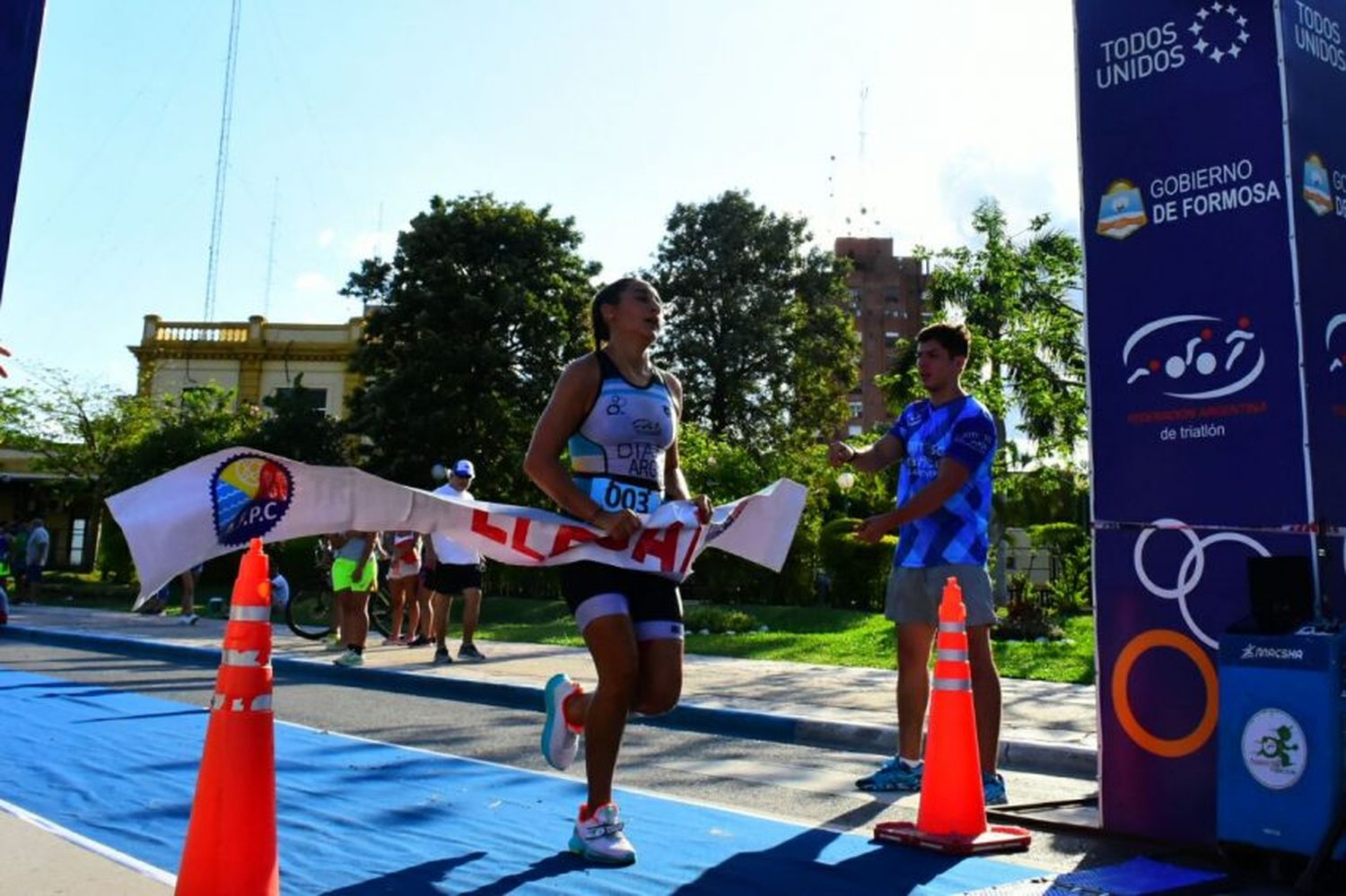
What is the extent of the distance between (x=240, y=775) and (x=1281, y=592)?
11.9 ft

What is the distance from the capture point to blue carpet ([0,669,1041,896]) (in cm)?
406

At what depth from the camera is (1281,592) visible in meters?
4.32

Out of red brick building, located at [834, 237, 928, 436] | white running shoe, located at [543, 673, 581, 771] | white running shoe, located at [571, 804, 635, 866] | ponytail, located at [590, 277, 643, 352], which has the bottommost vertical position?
white running shoe, located at [571, 804, 635, 866]

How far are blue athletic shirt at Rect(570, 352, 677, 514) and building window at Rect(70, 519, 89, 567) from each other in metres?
51.8

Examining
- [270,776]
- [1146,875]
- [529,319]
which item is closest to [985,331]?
[529,319]

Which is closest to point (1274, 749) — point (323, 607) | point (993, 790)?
point (993, 790)

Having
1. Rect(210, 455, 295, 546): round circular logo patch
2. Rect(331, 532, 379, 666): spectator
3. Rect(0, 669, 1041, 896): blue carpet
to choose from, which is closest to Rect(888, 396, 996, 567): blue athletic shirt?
Rect(0, 669, 1041, 896): blue carpet

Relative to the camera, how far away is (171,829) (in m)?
4.63

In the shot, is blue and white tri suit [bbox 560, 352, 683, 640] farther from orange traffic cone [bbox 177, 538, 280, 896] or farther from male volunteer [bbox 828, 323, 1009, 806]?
male volunteer [bbox 828, 323, 1009, 806]

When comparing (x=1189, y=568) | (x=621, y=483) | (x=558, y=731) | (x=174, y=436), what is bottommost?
(x=558, y=731)

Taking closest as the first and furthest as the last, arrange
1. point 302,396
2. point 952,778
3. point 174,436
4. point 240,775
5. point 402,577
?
point 240,775 < point 952,778 < point 402,577 < point 174,436 < point 302,396

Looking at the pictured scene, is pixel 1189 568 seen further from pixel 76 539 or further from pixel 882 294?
pixel 882 294

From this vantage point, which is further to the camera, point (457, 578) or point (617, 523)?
point (457, 578)

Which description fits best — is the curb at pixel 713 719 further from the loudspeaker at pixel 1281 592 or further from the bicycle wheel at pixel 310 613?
the loudspeaker at pixel 1281 592
